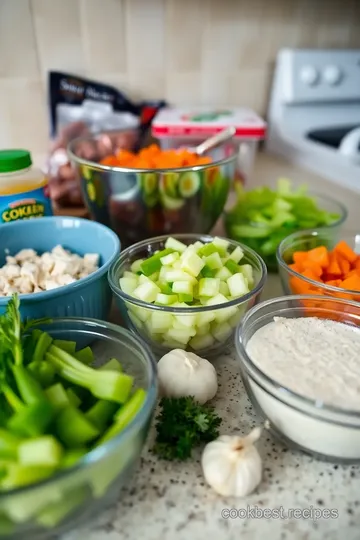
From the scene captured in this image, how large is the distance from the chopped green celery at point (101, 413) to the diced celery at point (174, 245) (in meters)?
0.30

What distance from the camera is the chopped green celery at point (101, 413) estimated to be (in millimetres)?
466

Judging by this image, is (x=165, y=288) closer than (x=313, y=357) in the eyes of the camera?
No

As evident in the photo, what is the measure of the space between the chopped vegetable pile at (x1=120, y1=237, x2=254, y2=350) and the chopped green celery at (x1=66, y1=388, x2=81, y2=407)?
15 centimetres

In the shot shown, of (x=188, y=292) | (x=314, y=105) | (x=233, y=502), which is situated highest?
(x=314, y=105)

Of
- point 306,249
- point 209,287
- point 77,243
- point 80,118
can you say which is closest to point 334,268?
point 306,249

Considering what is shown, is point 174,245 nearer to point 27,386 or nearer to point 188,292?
point 188,292

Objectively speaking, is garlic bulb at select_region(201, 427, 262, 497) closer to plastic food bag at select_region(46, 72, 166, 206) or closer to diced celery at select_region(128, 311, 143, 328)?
diced celery at select_region(128, 311, 143, 328)

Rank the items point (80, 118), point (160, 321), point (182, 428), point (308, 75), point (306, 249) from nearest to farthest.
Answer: point (182, 428)
point (160, 321)
point (306, 249)
point (80, 118)
point (308, 75)

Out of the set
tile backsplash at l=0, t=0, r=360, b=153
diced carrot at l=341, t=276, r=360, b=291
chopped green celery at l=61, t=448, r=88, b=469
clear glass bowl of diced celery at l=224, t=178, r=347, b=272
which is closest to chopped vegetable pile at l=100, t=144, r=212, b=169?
clear glass bowl of diced celery at l=224, t=178, r=347, b=272

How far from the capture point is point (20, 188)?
0.78m

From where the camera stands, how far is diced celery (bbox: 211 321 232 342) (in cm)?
63

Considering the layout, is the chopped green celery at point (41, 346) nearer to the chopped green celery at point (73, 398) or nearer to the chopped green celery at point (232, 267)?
the chopped green celery at point (73, 398)

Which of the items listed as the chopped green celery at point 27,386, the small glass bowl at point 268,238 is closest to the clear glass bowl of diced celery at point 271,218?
the small glass bowl at point 268,238

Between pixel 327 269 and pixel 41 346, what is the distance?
460 millimetres
